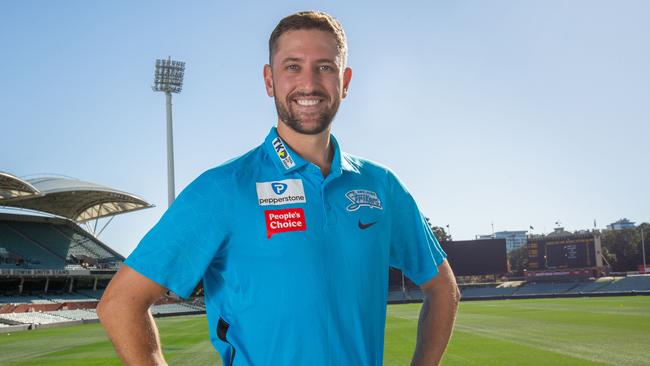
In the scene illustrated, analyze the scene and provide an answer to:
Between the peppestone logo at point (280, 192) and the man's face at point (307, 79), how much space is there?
0.25 meters

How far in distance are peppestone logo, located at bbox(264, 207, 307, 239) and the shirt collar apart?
20cm

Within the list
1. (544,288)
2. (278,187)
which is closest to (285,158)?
(278,187)

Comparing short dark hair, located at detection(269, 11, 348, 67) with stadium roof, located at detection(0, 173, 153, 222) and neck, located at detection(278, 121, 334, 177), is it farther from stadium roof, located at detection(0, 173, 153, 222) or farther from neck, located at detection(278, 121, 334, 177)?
stadium roof, located at detection(0, 173, 153, 222)

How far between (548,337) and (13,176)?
40598 mm

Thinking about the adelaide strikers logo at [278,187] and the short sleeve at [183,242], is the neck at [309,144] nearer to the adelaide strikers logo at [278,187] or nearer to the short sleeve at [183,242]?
the adelaide strikers logo at [278,187]

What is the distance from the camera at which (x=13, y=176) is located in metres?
45.6

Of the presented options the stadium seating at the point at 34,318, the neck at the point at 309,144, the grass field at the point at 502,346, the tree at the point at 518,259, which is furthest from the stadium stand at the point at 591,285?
the neck at the point at 309,144

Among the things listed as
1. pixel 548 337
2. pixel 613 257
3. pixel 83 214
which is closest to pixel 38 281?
pixel 83 214

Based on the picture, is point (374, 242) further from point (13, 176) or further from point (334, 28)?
point (13, 176)

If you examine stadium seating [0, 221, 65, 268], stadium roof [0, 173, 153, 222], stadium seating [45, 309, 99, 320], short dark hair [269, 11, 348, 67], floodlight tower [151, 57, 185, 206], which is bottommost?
stadium seating [45, 309, 99, 320]

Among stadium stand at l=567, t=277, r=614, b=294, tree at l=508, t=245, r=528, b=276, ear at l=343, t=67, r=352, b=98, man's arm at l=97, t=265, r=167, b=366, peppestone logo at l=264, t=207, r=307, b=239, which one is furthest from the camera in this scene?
tree at l=508, t=245, r=528, b=276

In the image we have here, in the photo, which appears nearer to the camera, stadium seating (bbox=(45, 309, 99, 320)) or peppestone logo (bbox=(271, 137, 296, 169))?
peppestone logo (bbox=(271, 137, 296, 169))

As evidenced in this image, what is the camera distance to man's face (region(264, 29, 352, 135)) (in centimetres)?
227

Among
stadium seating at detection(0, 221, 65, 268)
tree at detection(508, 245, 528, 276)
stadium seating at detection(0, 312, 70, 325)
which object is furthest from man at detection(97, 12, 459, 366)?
tree at detection(508, 245, 528, 276)
